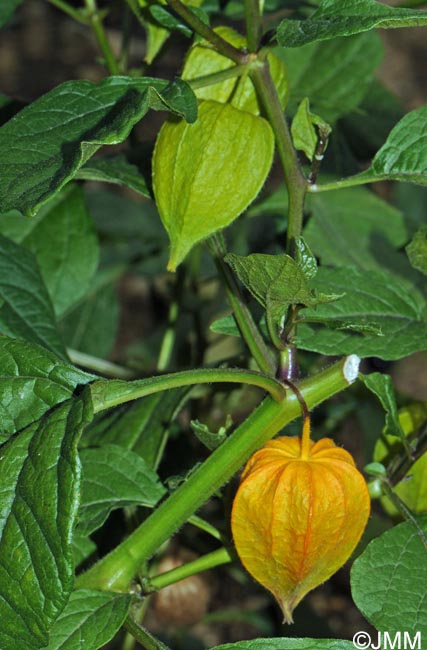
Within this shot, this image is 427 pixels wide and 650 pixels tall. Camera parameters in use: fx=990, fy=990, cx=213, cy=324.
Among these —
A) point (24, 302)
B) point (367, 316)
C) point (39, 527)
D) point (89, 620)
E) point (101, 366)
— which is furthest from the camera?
point (101, 366)

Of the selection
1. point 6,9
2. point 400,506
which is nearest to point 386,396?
point 400,506

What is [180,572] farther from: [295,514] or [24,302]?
[24,302]

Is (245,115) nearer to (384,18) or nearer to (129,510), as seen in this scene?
(384,18)

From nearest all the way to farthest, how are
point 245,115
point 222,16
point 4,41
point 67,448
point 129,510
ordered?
point 67,448
point 245,115
point 129,510
point 222,16
point 4,41

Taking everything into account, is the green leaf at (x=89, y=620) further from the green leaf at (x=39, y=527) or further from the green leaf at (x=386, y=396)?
the green leaf at (x=386, y=396)

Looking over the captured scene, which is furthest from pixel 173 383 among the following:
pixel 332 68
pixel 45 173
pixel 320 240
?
pixel 332 68

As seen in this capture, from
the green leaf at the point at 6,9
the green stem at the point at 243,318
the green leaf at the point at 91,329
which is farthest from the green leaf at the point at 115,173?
the green leaf at the point at 91,329
